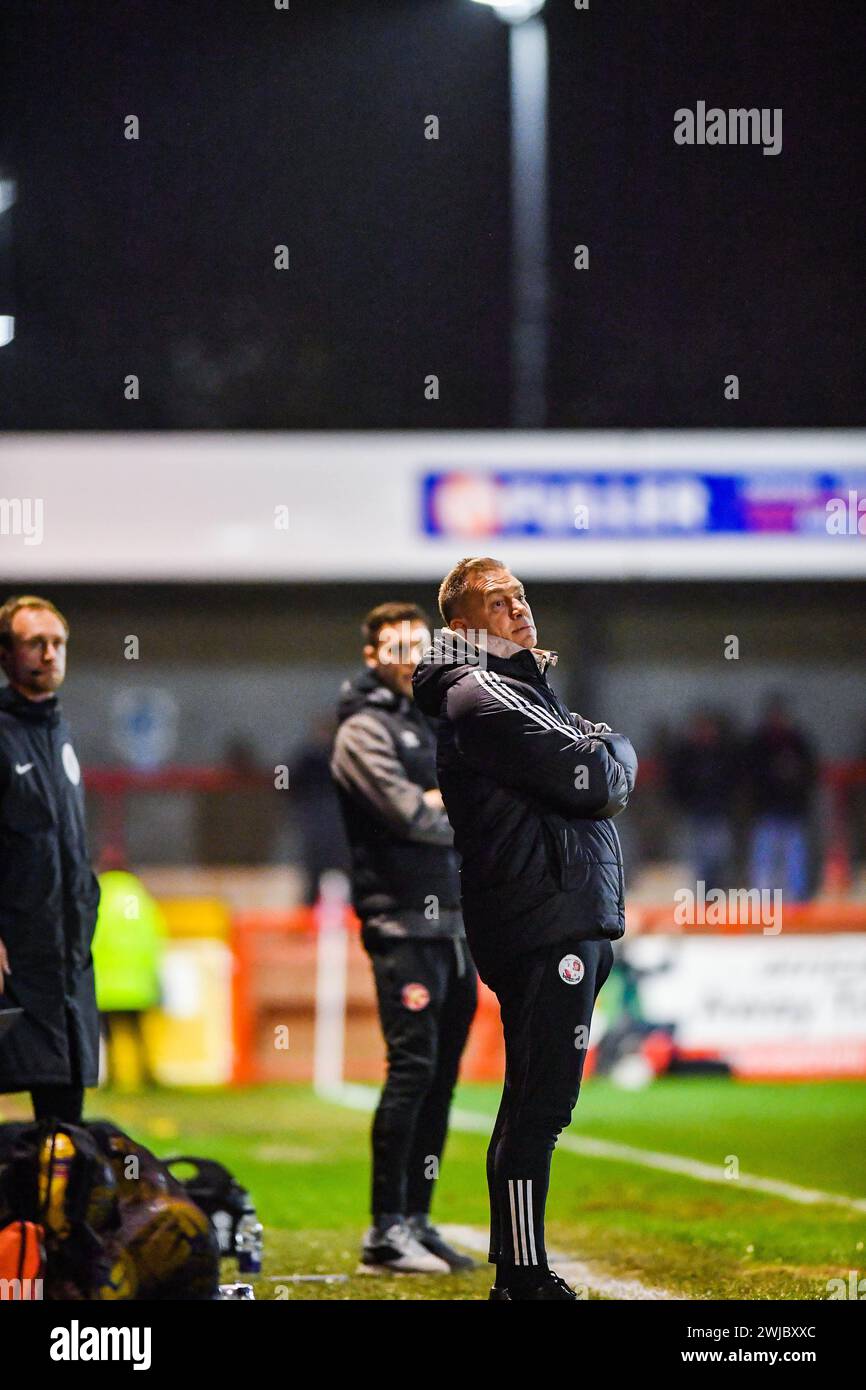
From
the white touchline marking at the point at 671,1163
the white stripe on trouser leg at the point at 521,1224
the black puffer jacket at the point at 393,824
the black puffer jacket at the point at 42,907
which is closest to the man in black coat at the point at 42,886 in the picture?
the black puffer jacket at the point at 42,907

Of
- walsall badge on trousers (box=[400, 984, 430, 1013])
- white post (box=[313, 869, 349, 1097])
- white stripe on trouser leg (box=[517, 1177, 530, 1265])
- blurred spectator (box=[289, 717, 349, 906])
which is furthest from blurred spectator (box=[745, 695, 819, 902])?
white stripe on trouser leg (box=[517, 1177, 530, 1265])

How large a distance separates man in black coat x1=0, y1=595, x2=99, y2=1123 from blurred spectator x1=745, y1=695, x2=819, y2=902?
41.3 feet

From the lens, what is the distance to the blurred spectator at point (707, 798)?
18375 mm

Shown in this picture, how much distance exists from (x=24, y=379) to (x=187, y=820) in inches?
248

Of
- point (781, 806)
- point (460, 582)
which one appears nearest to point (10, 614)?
point (460, 582)

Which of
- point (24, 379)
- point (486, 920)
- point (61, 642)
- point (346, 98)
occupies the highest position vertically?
point (346, 98)

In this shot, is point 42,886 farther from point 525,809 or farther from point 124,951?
point 124,951

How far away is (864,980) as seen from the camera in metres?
14.0

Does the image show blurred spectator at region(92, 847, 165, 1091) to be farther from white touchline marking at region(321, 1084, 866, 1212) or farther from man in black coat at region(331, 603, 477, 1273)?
man in black coat at region(331, 603, 477, 1273)

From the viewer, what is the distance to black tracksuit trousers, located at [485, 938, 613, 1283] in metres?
5.05

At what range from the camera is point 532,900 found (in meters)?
5.06

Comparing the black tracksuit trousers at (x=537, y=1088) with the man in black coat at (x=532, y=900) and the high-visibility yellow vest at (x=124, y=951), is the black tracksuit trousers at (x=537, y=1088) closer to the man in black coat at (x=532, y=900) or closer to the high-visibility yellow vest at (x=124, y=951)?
the man in black coat at (x=532, y=900)
